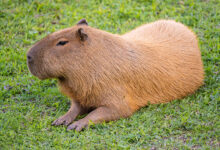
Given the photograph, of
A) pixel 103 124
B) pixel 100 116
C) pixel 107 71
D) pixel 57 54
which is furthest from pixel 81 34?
pixel 103 124

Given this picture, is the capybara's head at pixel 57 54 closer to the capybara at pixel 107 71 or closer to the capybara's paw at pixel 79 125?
the capybara at pixel 107 71

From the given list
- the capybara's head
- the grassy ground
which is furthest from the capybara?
the grassy ground

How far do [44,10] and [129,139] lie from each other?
4707 millimetres

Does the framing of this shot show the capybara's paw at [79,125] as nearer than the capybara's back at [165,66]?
Yes

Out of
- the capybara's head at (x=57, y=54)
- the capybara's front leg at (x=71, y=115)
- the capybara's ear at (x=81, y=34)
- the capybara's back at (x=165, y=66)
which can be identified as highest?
the capybara's ear at (x=81, y=34)

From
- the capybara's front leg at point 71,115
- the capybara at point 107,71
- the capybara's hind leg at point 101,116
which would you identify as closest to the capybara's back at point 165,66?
the capybara at point 107,71

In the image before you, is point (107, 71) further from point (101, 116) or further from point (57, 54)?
point (57, 54)

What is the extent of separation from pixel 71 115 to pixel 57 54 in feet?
3.07

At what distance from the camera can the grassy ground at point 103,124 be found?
454cm

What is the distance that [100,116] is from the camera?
500 centimetres

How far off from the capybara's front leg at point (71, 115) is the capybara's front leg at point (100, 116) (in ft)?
0.62

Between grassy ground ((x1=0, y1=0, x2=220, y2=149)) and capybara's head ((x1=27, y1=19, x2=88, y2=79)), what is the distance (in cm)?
Answer: 74

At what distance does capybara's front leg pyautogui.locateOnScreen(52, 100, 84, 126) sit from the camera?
201 inches

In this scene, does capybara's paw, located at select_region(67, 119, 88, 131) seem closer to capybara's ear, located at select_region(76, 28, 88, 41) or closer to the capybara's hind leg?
the capybara's hind leg
